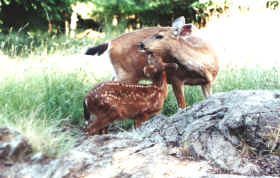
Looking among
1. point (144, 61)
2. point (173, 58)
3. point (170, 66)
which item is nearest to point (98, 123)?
point (170, 66)

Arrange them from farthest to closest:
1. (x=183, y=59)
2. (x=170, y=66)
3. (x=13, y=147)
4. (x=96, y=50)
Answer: (x=96, y=50), (x=183, y=59), (x=170, y=66), (x=13, y=147)

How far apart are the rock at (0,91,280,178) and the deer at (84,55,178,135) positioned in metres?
0.93

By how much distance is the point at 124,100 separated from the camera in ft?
17.3

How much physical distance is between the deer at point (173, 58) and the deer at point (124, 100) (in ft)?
1.03

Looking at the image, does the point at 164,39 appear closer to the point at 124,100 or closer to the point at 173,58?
the point at 173,58

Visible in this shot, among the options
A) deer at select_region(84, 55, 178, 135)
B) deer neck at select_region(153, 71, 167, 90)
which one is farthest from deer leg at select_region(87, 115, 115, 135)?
deer neck at select_region(153, 71, 167, 90)

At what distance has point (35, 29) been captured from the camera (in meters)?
14.1

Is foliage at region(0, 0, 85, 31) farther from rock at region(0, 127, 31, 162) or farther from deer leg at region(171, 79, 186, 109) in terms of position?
rock at region(0, 127, 31, 162)

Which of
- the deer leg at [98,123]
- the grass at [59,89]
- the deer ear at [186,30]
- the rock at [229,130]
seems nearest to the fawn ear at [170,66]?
the deer ear at [186,30]

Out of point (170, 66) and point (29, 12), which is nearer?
point (170, 66)

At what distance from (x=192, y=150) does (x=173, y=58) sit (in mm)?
2497

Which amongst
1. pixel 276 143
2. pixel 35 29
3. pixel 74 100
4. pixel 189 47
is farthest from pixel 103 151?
pixel 35 29

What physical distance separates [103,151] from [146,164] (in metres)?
0.46

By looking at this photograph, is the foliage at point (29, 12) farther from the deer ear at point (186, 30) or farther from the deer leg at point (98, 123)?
the deer leg at point (98, 123)
